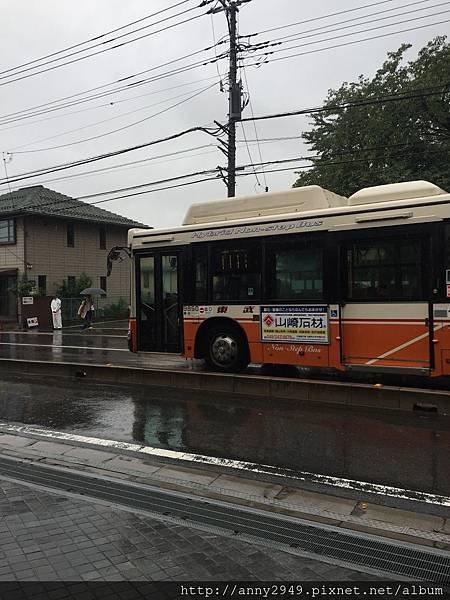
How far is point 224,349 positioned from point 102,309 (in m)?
26.4

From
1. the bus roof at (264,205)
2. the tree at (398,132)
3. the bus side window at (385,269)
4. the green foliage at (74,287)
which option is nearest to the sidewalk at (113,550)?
the bus side window at (385,269)

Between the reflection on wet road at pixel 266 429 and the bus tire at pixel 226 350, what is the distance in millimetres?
994

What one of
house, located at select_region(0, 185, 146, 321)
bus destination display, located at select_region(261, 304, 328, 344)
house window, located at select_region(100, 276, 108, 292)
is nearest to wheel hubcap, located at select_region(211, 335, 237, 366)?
bus destination display, located at select_region(261, 304, 328, 344)

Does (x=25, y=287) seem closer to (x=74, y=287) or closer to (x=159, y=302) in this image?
(x=74, y=287)

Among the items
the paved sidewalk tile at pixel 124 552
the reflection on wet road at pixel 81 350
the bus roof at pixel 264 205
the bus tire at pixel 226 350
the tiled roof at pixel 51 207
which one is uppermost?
the tiled roof at pixel 51 207

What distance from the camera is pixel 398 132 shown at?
2517 centimetres

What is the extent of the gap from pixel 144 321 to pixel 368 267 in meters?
5.02

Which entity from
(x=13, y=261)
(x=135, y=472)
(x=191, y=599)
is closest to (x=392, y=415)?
(x=135, y=472)

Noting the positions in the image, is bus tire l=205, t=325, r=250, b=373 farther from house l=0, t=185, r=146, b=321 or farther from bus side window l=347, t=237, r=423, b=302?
house l=0, t=185, r=146, b=321

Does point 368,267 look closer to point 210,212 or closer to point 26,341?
point 210,212

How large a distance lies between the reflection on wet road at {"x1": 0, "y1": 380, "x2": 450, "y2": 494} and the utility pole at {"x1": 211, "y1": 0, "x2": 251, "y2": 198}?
13.3 m

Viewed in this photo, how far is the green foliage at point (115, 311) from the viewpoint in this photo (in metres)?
35.0

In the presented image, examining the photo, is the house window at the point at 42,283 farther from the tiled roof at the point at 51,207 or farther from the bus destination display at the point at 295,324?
the bus destination display at the point at 295,324

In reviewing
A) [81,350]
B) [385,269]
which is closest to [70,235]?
[81,350]
